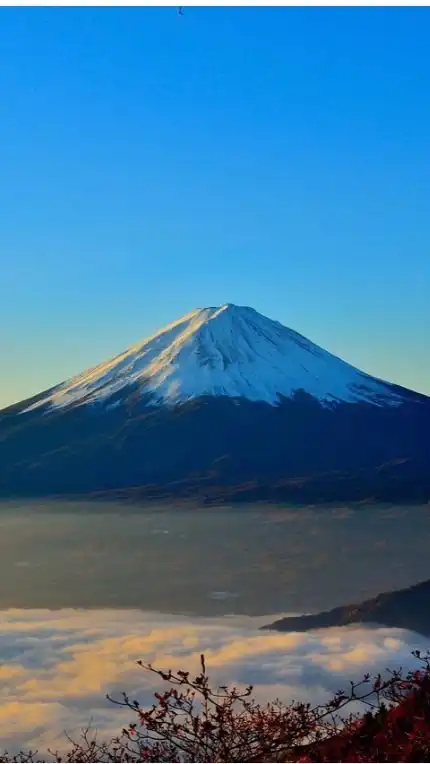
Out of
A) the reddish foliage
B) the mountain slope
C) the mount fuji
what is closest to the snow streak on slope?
the mount fuji

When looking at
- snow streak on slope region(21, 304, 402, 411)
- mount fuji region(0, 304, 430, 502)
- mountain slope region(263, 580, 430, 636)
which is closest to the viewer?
mountain slope region(263, 580, 430, 636)

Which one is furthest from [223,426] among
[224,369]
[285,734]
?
[285,734]

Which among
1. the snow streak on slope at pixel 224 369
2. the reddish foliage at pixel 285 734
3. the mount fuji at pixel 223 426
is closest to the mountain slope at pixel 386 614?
the mount fuji at pixel 223 426

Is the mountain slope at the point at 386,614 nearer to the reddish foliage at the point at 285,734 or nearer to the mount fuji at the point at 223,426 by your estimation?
the mount fuji at the point at 223,426

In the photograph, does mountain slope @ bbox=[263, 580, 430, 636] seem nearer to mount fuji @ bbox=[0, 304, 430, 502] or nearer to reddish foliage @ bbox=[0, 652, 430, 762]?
mount fuji @ bbox=[0, 304, 430, 502]

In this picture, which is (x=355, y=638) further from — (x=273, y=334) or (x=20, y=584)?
(x=273, y=334)
